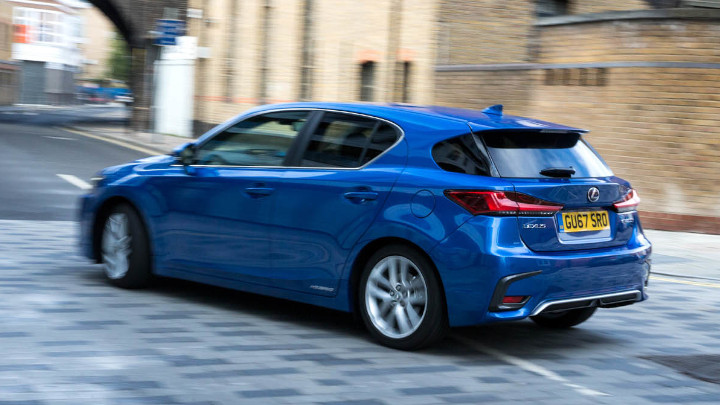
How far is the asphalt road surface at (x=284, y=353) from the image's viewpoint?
5.05 meters

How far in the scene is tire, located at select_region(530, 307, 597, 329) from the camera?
7.12 metres

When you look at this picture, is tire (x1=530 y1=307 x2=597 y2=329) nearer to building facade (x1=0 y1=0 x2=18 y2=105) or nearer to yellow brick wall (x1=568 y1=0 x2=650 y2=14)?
yellow brick wall (x1=568 y1=0 x2=650 y2=14)

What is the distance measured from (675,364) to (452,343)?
130 centimetres

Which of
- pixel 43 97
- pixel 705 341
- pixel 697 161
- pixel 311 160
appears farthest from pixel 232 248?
pixel 43 97

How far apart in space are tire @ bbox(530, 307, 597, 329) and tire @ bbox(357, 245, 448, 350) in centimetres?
146

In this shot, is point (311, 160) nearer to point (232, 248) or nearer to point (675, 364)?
point (232, 248)

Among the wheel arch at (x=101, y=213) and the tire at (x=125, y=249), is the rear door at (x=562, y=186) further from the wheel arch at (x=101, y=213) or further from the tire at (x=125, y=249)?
the wheel arch at (x=101, y=213)

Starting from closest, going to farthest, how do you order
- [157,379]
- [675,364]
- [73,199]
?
1. [157,379]
2. [675,364]
3. [73,199]

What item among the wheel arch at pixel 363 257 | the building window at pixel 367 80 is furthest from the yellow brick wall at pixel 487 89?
the wheel arch at pixel 363 257

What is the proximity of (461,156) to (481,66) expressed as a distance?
12476mm

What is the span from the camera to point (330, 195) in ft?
20.9

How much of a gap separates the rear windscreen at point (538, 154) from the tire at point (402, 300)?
2.35 feet

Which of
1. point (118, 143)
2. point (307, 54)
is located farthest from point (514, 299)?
point (118, 143)

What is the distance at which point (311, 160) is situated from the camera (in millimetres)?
6590
